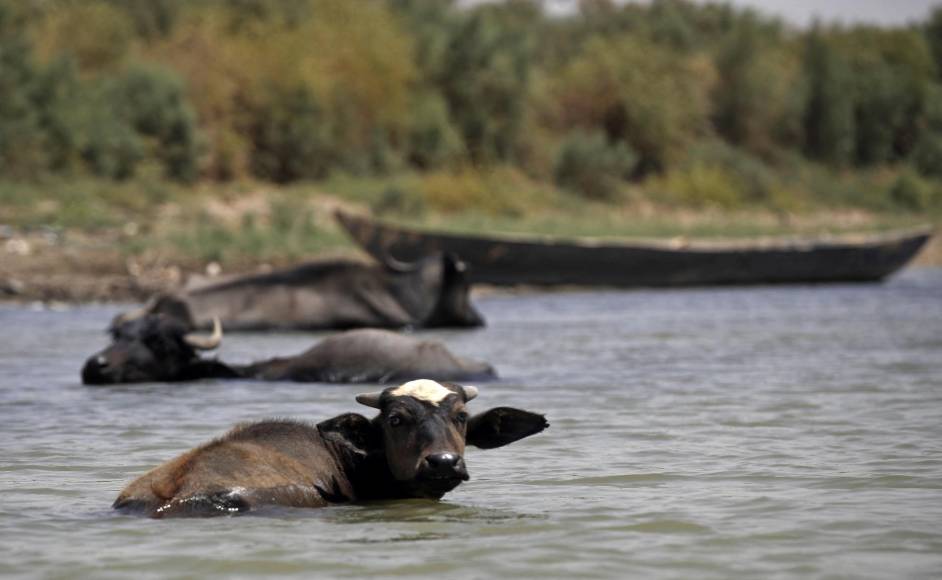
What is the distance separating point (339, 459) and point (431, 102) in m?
38.8

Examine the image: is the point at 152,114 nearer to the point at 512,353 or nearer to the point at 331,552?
the point at 512,353

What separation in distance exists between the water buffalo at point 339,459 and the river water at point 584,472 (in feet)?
0.37

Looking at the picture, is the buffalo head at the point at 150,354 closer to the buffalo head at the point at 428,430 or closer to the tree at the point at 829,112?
the buffalo head at the point at 428,430

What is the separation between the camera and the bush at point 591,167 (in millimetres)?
44291

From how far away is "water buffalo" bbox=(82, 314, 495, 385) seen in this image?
12.1 meters

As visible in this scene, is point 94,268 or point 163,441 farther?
point 94,268

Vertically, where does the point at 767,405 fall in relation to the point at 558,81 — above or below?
below

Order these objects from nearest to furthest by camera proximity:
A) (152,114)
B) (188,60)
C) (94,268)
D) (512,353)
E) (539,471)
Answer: (539,471)
(512,353)
(94,268)
(152,114)
(188,60)

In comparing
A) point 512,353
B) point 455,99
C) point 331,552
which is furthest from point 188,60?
point 331,552

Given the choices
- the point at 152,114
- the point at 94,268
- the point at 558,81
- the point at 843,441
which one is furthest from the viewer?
the point at 558,81

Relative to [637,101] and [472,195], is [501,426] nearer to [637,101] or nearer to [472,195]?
[472,195]

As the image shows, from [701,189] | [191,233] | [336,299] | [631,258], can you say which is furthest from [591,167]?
[336,299]

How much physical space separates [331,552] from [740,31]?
59.0 metres

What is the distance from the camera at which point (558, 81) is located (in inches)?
2156
